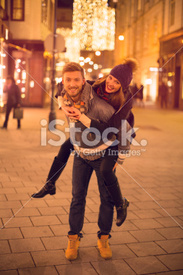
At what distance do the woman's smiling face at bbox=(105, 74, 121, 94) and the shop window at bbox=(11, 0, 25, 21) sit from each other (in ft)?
70.1

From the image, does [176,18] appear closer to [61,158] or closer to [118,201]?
[61,158]

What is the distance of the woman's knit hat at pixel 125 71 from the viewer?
12.0 feet

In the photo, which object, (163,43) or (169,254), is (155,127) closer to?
(169,254)

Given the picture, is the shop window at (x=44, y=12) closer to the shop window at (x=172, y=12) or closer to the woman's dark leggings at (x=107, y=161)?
the shop window at (x=172, y=12)

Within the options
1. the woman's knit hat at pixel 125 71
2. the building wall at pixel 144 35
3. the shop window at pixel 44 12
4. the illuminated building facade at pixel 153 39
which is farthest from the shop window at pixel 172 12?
the woman's knit hat at pixel 125 71

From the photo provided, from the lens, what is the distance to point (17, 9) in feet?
76.9

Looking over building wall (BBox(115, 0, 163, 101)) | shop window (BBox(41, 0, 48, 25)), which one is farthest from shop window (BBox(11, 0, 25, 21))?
building wall (BBox(115, 0, 163, 101))

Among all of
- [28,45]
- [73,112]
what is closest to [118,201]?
[73,112]

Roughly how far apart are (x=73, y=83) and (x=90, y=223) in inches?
72.9

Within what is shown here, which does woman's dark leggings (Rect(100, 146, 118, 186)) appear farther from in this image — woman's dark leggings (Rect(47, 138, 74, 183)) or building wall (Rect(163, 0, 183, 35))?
building wall (Rect(163, 0, 183, 35))

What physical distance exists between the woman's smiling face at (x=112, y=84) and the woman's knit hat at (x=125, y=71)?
1.3 inches

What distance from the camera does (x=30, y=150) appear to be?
31.0 ft

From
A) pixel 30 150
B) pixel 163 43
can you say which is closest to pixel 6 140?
pixel 30 150

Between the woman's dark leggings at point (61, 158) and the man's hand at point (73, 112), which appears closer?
the man's hand at point (73, 112)
